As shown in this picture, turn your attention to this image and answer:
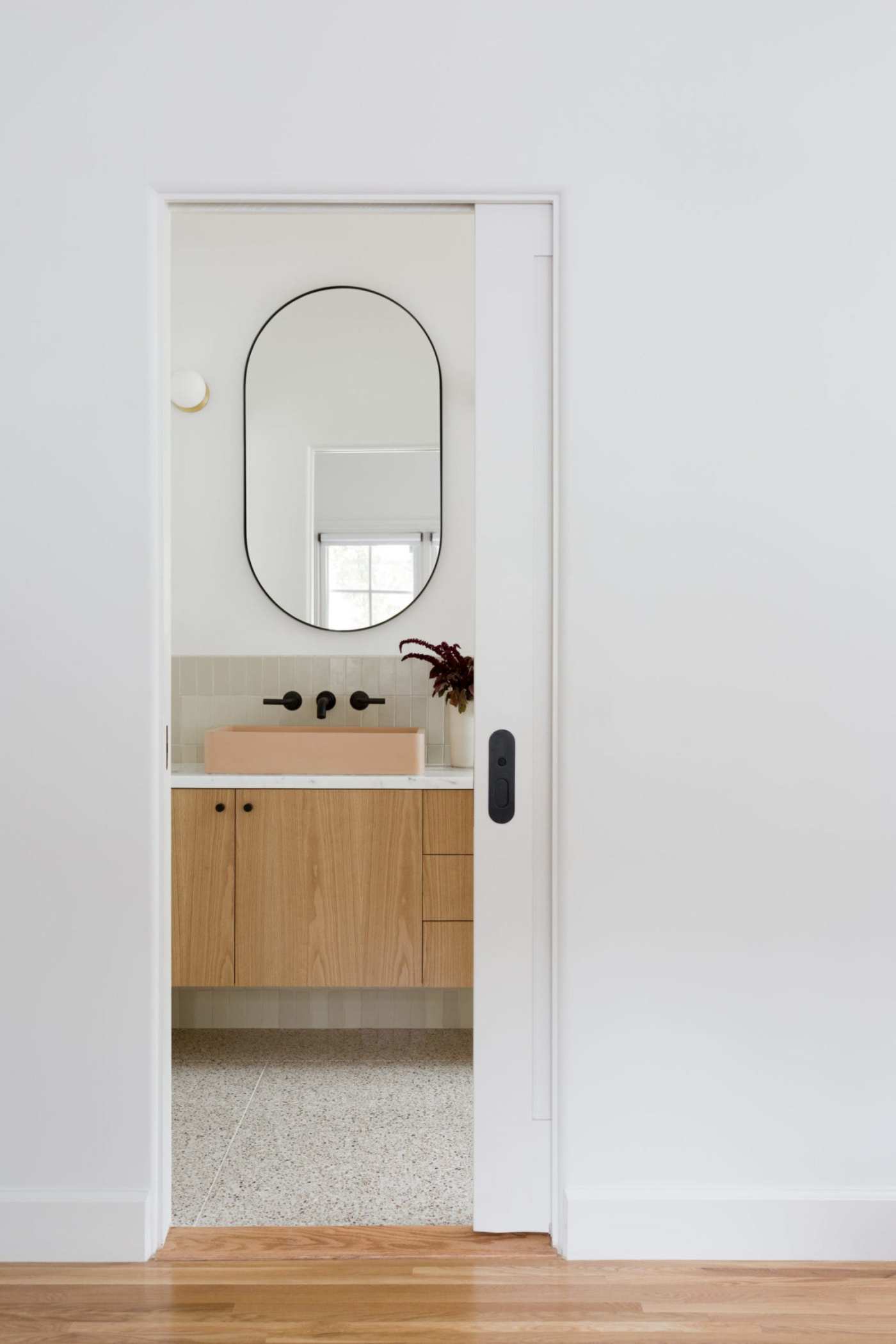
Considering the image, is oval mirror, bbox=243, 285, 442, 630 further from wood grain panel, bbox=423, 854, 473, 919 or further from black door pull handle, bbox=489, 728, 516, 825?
black door pull handle, bbox=489, 728, 516, 825

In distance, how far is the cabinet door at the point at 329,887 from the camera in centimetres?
278

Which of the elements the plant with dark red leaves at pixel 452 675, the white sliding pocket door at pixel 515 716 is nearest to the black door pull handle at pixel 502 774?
the white sliding pocket door at pixel 515 716

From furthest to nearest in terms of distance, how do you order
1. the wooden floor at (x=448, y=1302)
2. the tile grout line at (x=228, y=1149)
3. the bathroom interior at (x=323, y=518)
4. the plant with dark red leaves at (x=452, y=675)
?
the bathroom interior at (x=323, y=518)
the plant with dark red leaves at (x=452, y=675)
the tile grout line at (x=228, y=1149)
the wooden floor at (x=448, y=1302)

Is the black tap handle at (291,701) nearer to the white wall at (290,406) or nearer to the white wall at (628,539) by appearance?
the white wall at (290,406)

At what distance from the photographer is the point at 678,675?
187 cm

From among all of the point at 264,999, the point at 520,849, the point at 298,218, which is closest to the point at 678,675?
the point at 520,849

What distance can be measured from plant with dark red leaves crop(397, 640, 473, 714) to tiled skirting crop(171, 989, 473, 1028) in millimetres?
1007

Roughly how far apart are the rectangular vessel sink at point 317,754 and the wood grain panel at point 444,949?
46 centimetres

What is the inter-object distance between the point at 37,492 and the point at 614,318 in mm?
1183

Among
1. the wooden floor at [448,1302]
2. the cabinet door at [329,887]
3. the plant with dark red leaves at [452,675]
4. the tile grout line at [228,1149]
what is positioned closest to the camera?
the wooden floor at [448,1302]

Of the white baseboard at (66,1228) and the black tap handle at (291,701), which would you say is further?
the black tap handle at (291,701)

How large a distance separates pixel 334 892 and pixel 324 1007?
2.14ft

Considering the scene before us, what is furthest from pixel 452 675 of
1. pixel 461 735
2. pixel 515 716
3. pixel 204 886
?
pixel 515 716

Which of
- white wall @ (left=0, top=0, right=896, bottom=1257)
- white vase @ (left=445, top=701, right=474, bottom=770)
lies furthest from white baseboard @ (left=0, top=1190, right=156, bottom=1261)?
white vase @ (left=445, top=701, right=474, bottom=770)
